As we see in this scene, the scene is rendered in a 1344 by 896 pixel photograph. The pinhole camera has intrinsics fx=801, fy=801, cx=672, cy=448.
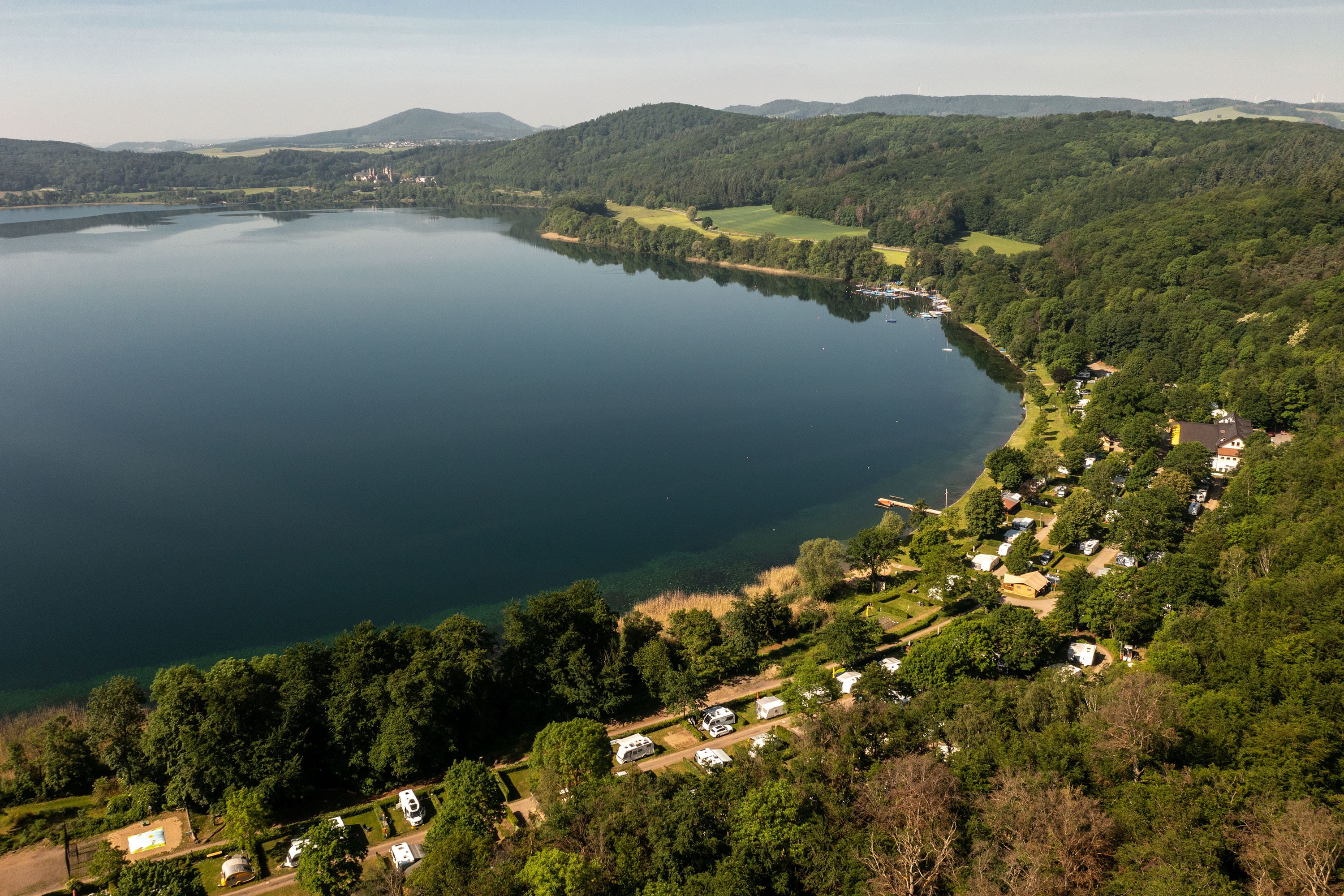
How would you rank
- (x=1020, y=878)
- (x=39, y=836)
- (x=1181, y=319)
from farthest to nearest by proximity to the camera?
(x=1181, y=319) → (x=39, y=836) → (x=1020, y=878)

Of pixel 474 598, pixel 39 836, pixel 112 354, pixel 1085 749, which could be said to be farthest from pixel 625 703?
pixel 112 354

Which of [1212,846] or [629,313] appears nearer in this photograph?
[1212,846]

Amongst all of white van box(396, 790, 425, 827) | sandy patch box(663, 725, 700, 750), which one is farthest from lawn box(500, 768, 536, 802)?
sandy patch box(663, 725, 700, 750)

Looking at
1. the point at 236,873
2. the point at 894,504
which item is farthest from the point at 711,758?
the point at 894,504

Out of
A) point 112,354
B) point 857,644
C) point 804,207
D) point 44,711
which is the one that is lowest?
point 44,711

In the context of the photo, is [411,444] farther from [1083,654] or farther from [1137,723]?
[1137,723]

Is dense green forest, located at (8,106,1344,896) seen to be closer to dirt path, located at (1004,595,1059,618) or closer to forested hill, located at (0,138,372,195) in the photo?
dirt path, located at (1004,595,1059,618)

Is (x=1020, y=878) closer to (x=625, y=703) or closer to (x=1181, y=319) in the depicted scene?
(x=625, y=703)
